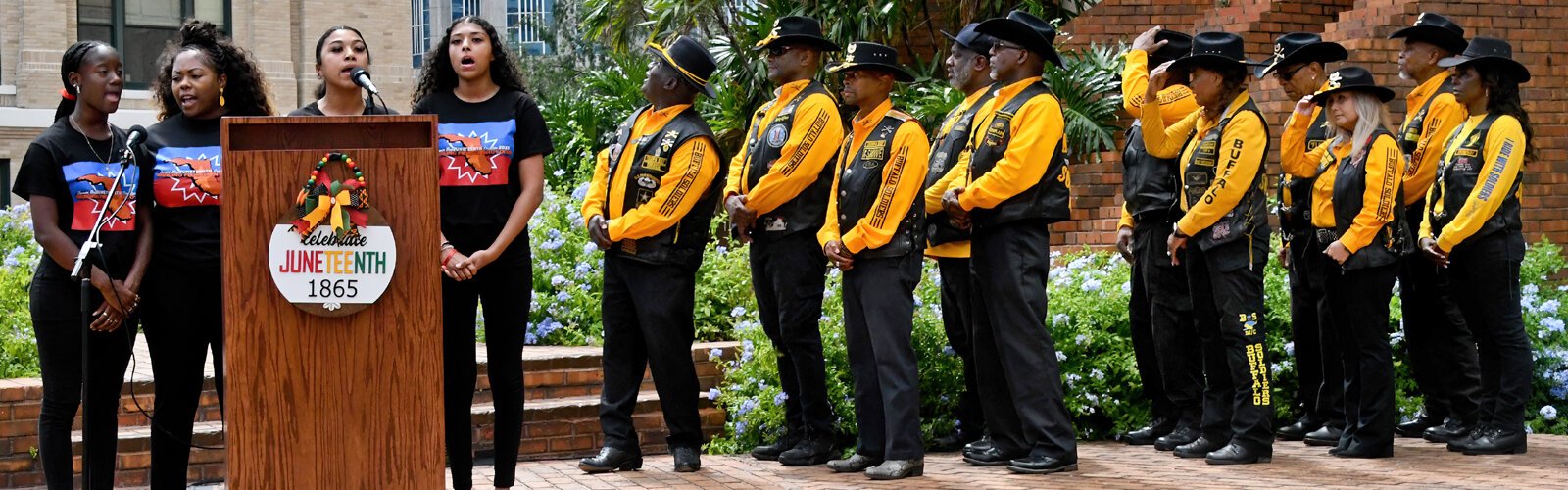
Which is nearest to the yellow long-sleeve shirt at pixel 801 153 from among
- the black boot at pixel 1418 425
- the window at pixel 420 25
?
the black boot at pixel 1418 425

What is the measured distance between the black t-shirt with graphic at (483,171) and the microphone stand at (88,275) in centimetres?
107

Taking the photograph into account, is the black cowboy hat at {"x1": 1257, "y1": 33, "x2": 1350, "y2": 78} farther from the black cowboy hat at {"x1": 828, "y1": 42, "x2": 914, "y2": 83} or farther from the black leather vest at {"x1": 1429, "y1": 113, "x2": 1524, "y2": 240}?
the black cowboy hat at {"x1": 828, "y1": 42, "x2": 914, "y2": 83}

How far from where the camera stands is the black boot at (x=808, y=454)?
7.86 meters

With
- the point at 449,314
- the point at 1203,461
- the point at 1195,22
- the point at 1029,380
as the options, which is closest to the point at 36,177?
the point at 449,314

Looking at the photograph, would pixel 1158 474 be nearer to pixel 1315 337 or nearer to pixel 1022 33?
pixel 1315 337

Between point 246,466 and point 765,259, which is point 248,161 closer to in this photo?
point 246,466

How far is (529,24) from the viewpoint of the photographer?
2100 inches

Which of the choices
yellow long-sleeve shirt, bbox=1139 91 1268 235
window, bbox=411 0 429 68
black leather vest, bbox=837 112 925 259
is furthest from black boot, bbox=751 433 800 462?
window, bbox=411 0 429 68

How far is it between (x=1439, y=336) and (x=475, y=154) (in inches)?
190

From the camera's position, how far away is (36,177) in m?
5.95

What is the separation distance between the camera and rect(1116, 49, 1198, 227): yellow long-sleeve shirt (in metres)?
7.93

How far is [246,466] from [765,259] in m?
3.30

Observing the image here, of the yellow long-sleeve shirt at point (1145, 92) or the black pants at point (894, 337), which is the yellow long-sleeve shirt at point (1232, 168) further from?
the black pants at point (894, 337)

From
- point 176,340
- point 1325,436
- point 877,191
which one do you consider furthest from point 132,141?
point 1325,436
